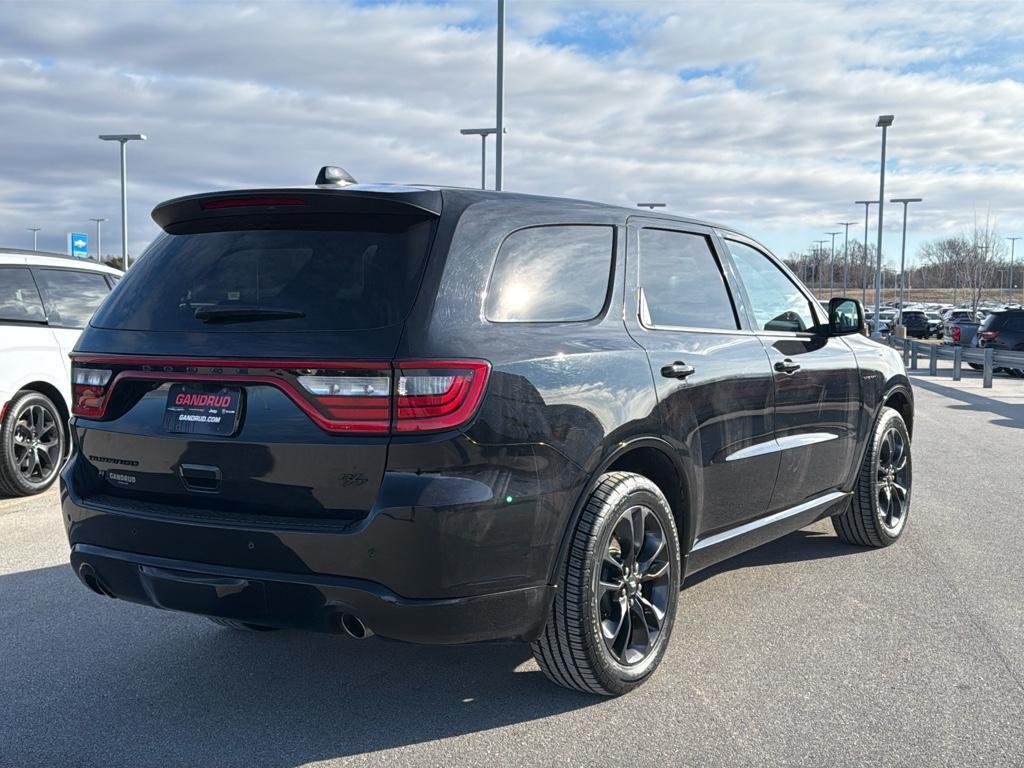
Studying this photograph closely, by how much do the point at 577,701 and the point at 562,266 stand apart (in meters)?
1.58

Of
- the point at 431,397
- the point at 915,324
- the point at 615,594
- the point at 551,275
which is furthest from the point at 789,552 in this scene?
the point at 915,324

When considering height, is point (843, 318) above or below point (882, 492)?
above

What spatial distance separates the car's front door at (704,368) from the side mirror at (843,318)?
87cm

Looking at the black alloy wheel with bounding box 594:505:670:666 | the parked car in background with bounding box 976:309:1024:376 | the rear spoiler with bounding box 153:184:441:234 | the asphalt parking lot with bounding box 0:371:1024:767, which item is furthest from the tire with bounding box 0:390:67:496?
the parked car in background with bounding box 976:309:1024:376

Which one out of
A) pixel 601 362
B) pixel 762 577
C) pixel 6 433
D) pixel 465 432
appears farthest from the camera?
pixel 6 433

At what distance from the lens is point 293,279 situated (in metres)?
3.41

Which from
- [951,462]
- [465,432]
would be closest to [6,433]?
[465,432]

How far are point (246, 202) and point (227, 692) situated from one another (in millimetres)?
1807

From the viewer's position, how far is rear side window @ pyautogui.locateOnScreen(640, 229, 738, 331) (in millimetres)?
Answer: 4277

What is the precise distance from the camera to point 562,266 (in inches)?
151

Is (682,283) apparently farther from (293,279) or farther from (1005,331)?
(1005,331)

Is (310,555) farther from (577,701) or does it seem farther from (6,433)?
(6,433)

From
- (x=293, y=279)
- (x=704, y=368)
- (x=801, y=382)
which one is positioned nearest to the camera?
(x=293, y=279)

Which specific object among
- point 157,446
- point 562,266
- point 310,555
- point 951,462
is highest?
point 562,266
